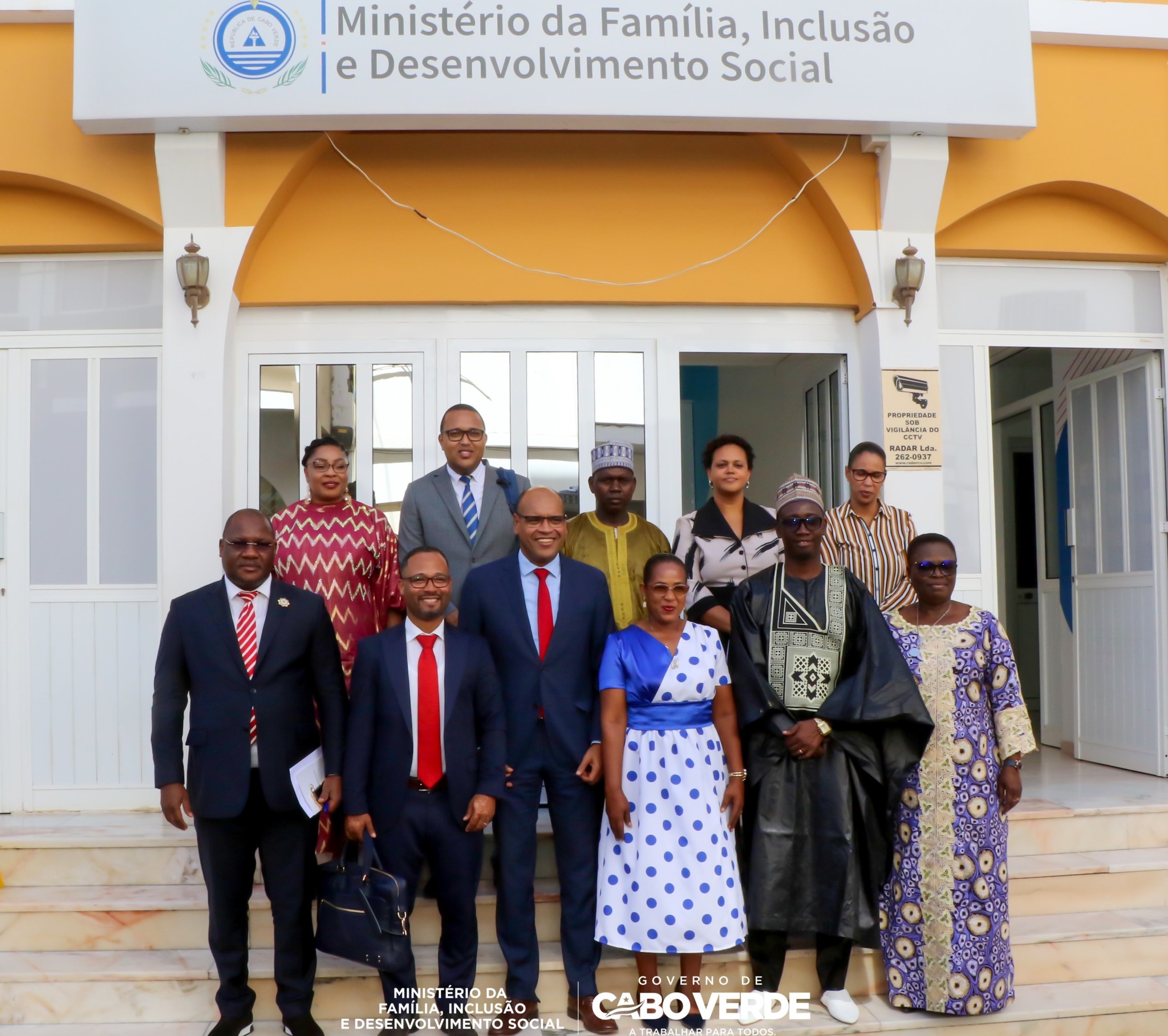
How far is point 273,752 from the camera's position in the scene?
346 centimetres

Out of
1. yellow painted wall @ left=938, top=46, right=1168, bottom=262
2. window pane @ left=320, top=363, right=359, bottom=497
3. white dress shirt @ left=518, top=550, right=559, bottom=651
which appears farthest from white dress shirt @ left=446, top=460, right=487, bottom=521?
yellow painted wall @ left=938, top=46, right=1168, bottom=262

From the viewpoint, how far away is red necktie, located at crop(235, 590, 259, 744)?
3.48 m

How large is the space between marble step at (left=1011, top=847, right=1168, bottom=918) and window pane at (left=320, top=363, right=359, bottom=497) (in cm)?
370

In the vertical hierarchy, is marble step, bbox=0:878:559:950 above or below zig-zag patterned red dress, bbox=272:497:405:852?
below

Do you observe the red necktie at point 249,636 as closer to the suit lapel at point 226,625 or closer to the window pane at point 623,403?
the suit lapel at point 226,625

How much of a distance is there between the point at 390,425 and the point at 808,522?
2.62 meters

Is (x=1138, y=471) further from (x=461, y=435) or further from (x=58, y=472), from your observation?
(x=58, y=472)

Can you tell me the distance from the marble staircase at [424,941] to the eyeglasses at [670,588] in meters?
1.42

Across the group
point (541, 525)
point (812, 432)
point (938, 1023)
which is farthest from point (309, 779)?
point (812, 432)

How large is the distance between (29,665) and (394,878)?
315cm

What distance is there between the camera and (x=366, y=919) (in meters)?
3.38

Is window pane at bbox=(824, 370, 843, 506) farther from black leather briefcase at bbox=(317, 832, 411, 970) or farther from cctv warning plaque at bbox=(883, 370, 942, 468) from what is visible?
black leather briefcase at bbox=(317, 832, 411, 970)

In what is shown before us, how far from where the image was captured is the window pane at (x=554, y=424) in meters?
5.61

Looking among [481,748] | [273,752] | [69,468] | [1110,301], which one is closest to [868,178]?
[1110,301]
